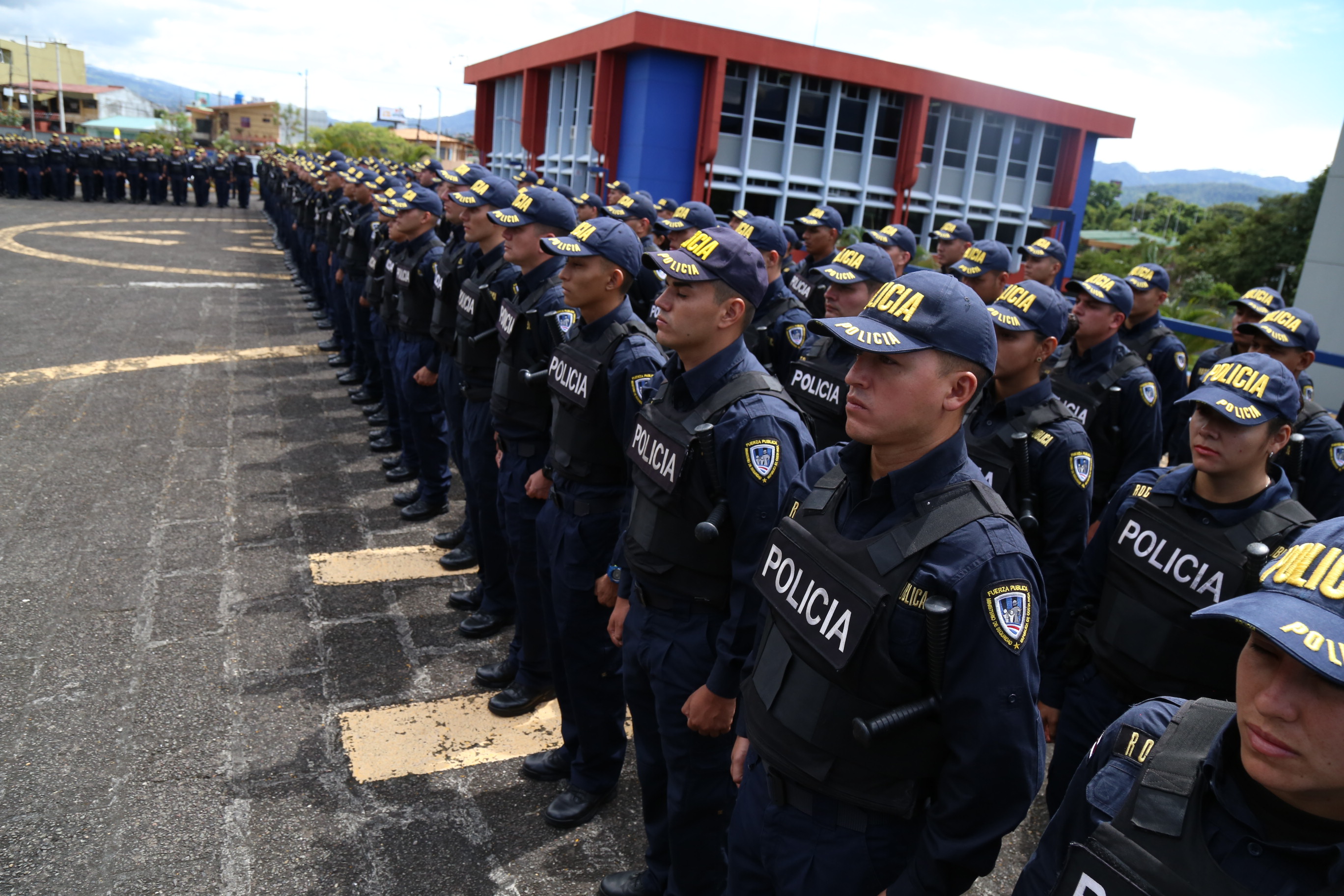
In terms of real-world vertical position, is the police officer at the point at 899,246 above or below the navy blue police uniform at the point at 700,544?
above

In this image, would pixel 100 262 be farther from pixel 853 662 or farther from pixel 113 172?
pixel 853 662

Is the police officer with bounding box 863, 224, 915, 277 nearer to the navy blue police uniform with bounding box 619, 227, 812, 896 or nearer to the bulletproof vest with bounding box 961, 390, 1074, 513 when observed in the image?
the bulletproof vest with bounding box 961, 390, 1074, 513

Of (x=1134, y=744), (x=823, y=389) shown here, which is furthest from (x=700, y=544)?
(x=823, y=389)

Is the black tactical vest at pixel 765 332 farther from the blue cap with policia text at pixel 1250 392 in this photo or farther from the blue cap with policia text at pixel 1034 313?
the blue cap with policia text at pixel 1250 392

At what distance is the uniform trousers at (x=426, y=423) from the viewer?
6754 mm

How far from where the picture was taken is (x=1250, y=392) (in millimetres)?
2846

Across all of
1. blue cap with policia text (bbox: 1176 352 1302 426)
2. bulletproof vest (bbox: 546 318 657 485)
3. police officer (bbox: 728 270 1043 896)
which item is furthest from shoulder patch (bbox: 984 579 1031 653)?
bulletproof vest (bbox: 546 318 657 485)

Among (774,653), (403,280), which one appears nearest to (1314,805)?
(774,653)

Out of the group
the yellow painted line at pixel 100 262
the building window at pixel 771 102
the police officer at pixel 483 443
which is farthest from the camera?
the building window at pixel 771 102

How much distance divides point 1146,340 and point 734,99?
79.5 feet

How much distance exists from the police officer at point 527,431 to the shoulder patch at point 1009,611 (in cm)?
266

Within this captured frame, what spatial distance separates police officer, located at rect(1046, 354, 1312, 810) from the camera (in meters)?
2.72

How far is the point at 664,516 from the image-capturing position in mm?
2885

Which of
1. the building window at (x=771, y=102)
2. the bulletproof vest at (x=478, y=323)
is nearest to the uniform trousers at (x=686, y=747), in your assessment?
the bulletproof vest at (x=478, y=323)
